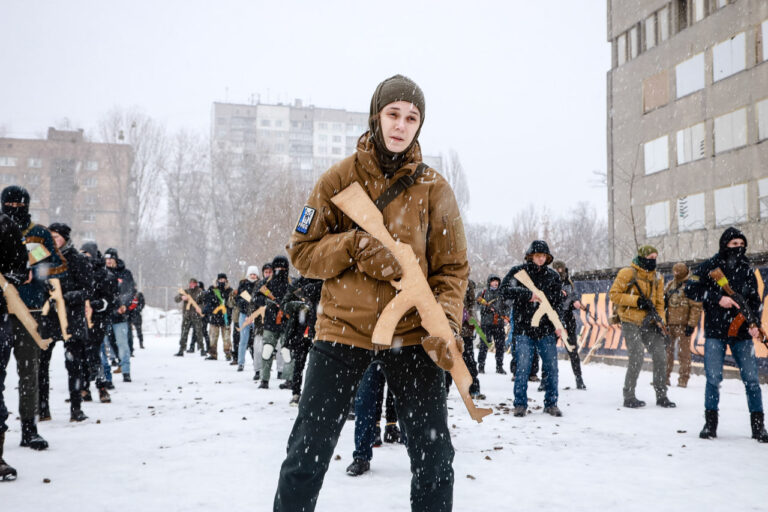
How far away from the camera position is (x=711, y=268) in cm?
611

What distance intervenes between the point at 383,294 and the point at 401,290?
0.08m

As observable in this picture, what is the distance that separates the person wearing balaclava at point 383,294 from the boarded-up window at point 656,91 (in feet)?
94.3

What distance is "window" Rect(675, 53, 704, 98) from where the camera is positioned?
26.0 metres

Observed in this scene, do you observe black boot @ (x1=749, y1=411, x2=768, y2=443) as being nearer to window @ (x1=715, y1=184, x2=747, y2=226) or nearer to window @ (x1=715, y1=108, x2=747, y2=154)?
window @ (x1=715, y1=184, x2=747, y2=226)

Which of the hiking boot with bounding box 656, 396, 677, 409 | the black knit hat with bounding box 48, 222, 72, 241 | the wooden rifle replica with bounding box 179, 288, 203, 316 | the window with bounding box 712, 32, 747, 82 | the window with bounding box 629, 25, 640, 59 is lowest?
the hiking boot with bounding box 656, 396, 677, 409

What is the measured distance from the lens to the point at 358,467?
462 centimetres

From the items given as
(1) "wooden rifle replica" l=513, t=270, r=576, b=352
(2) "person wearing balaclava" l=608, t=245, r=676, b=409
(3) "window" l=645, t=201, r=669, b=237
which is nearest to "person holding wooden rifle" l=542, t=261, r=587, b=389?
(2) "person wearing balaclava" l=608, t=245, r=676, b=409

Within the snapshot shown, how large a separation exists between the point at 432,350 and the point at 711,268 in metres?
4.81

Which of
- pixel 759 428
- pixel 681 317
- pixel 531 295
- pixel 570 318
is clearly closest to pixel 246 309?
pixel 570 318

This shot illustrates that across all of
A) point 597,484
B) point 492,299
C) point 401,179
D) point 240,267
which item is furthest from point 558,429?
point 240,267

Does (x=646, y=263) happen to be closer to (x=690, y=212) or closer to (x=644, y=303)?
(x=644, y=303)

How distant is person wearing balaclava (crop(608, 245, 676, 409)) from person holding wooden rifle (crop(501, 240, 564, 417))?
1.00 m

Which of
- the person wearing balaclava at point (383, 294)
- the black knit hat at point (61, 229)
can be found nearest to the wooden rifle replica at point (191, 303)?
the black knit hat at point (61, 229)

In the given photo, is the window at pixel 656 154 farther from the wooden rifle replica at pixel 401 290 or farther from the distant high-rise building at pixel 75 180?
the distant high-rise building at pixel 75 180
